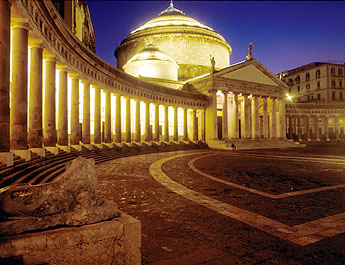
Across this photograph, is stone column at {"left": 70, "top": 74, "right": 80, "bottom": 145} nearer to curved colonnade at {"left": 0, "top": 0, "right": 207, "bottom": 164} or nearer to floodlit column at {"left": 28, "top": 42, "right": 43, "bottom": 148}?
curved colonnade at {"left": 0, "top": 0, "right": 207, "bottom": 164}

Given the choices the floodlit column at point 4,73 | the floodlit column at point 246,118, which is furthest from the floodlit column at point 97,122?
the floodlit column at point 246,118

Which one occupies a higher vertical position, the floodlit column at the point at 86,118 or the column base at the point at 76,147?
the floodlit column at the point at 86,118

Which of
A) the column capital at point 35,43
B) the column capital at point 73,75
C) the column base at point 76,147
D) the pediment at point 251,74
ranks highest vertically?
the pediment at point 251,74

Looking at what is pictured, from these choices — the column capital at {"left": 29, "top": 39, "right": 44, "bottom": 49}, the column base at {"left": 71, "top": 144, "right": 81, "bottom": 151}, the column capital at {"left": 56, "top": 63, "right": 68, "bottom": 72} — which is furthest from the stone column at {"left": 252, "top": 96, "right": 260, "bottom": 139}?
the column capital at {"left": 29, "top": 39, "right": 44, "bottom": 49}

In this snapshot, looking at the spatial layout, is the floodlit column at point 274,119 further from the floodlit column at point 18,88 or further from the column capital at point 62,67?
the floodlit column at point 18,88

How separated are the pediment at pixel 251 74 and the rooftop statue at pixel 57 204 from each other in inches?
1462

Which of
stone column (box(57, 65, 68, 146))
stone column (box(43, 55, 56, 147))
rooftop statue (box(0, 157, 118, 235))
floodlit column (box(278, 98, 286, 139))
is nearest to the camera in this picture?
rooftop statue (box(0, 157, 118, 235))

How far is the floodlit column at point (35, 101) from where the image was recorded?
500 inches

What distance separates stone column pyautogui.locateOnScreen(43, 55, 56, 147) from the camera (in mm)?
14670

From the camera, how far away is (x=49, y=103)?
14.8m

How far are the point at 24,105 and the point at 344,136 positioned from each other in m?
67.2

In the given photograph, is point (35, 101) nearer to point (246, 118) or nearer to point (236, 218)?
point (236, 218)

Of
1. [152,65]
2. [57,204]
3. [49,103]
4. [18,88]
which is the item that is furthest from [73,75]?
[152,65]

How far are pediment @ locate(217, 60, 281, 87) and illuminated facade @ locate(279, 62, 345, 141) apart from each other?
13442 mm
